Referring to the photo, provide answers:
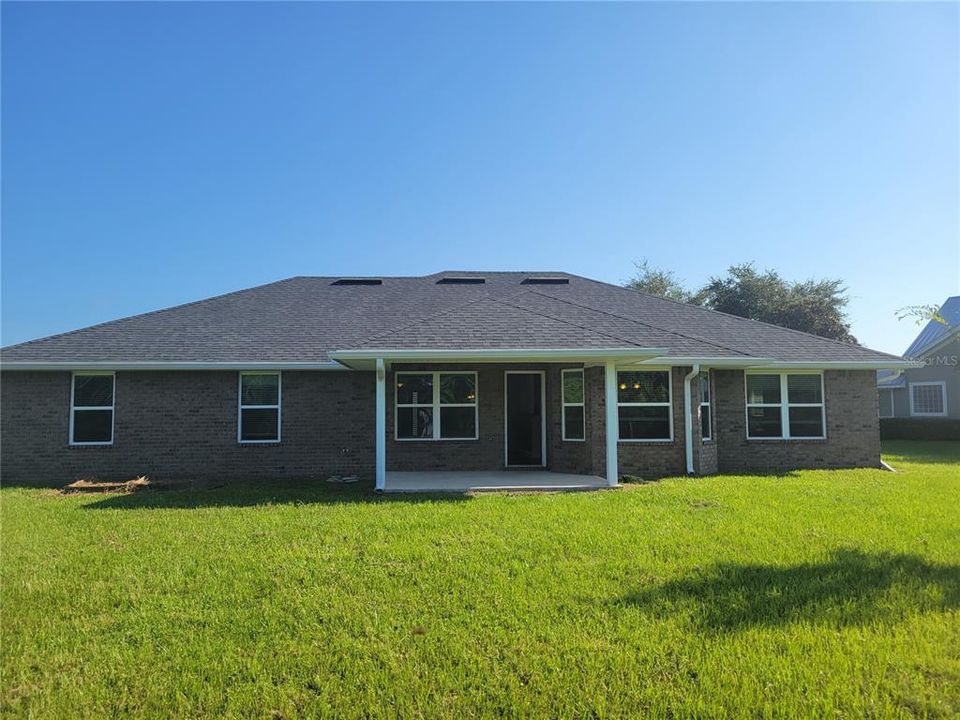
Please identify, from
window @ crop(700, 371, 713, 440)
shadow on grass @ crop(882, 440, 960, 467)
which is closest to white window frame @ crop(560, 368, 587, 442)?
window @ crop(700, 371, 713, 440)

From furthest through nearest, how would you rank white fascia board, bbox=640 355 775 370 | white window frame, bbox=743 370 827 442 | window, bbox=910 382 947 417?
window, bbox=910 382 947 417
white window frame, bbox=743 370 827 442
white fascia board, bbox=640 355 775 370

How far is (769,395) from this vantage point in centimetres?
1525

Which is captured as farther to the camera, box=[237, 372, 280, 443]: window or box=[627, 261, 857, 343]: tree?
box=[627, 261, 857, 343]: tree

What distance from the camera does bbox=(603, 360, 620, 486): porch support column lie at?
11.5 metres

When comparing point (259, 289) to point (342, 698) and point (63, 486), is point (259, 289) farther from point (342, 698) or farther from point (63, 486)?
point (342, 698)

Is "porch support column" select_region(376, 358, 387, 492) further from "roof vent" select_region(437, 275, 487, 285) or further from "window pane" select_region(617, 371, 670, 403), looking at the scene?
"roof vent" select_region(437, 275, 487, 285)

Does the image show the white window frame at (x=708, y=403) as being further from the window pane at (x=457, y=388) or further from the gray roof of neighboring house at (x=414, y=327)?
the window pane at (x=457, y=388)

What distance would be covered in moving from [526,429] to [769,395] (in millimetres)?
6135

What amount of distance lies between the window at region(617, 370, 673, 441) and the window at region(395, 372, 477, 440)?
347 cm

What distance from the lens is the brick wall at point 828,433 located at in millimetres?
15008

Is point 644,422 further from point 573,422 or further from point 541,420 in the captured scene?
point 541,420

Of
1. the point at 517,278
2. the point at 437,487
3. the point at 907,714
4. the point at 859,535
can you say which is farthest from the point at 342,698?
the point at 517,278

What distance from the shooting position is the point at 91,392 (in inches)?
552

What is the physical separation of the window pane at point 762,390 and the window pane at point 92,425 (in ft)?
49.9
